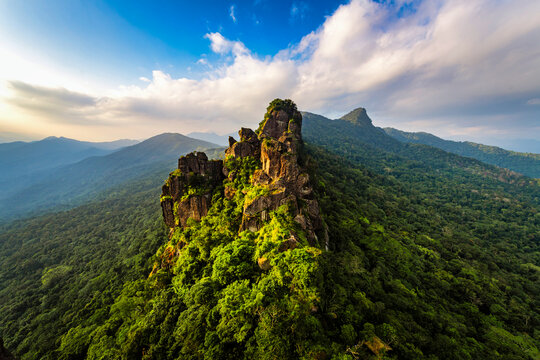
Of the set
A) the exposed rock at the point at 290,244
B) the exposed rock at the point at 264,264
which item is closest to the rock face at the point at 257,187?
the exposed rock at the point at 290,244

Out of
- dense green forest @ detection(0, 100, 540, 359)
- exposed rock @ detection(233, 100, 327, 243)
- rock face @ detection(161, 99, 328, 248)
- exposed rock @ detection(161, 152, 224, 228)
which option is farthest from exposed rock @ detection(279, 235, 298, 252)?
exposed rock @ detection(161, 152, 224, 228)

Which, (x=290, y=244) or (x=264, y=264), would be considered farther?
(x=290, y=244)

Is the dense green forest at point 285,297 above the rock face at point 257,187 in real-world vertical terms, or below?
below

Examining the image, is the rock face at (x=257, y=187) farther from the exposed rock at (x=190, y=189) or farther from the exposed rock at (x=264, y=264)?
the exposed rock at (x=264, y=264)

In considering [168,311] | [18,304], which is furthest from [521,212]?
[18,304]

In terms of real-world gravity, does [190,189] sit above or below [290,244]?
above

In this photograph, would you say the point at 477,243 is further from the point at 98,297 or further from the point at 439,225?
the point at 98,297

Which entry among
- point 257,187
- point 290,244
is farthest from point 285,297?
point 257,187

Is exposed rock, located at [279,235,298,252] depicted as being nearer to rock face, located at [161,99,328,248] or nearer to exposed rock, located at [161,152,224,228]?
rock face, located at [161,99,328,248]

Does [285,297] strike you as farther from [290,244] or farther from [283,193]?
[283,193]
